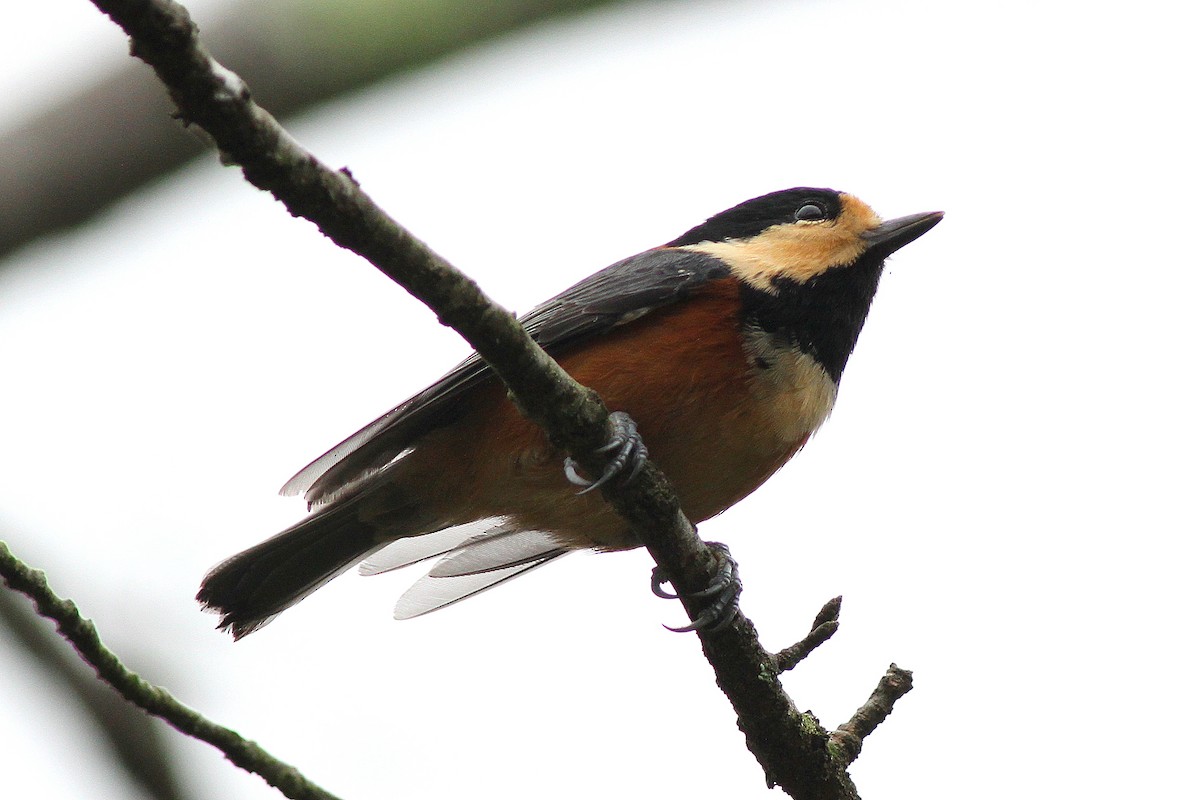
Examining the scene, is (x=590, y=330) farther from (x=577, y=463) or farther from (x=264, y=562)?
(x=264, y=562)

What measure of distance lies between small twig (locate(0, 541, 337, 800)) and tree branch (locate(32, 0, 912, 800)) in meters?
1.12

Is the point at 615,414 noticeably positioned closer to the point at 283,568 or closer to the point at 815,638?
the point at 815,638

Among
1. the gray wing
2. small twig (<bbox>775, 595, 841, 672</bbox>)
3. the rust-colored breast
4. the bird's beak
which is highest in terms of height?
the bird's beak

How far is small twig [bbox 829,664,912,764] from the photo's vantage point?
421cm

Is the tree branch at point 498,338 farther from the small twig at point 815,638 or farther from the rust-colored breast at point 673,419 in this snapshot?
the rust-colored breast at point 673,419

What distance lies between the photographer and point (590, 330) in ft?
16.5

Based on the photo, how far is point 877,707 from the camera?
4.26 meters

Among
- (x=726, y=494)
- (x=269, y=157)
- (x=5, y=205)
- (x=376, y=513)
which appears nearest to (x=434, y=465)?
(x=376, y=513)

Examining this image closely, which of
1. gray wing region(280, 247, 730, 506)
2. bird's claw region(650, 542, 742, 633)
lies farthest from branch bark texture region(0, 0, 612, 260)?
bird's claw region(650, 542, 742, 633)

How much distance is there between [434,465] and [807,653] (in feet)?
6.19

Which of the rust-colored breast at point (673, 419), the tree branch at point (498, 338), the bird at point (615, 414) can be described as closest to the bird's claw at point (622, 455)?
the tree branch at point (498, 338)

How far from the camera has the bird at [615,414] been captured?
4855 mm

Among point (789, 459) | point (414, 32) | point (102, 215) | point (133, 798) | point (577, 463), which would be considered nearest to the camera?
point (133, 798)

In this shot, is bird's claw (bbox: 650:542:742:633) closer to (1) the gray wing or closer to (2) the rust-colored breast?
(2) the rust-colored breast
